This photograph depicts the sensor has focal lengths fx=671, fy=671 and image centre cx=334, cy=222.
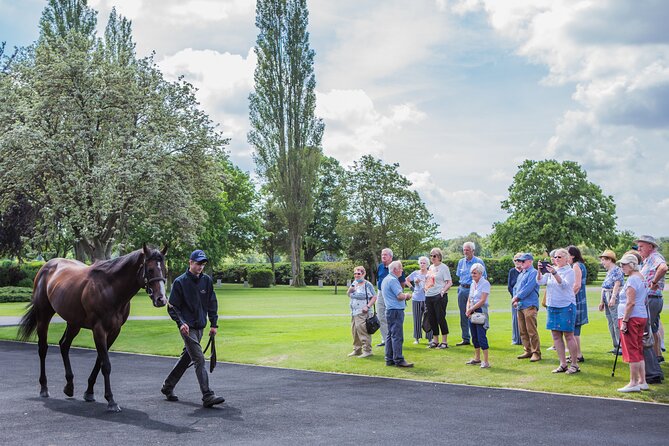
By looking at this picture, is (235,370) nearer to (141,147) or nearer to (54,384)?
(54,384)

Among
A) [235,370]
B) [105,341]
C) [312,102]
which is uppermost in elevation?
[312,102]

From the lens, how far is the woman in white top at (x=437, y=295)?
47.5 feet

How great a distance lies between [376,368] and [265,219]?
255 ft

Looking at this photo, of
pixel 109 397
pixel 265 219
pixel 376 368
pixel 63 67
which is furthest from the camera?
pixel 265 219

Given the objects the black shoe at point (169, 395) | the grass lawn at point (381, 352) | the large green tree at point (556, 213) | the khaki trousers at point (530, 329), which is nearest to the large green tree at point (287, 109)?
the large green tree at point (556, 213)

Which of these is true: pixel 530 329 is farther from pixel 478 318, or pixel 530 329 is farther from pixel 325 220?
pixel 325 220

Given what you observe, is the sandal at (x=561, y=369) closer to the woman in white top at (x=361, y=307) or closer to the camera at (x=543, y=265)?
the camera at (x=543, y=265)

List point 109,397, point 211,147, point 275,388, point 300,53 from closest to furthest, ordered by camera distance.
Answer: point 109,397 < point 275,388 < point 211,147 < point 300,53

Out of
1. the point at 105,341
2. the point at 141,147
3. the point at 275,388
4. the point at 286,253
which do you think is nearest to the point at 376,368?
the point at 275,388

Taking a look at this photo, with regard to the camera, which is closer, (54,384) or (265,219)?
(54,384)

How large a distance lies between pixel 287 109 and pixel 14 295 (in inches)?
1190

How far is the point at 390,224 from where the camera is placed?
203 feet

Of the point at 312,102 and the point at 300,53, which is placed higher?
the point at 300,53

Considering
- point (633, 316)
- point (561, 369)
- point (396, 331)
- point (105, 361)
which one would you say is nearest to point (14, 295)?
point (396, 331)
